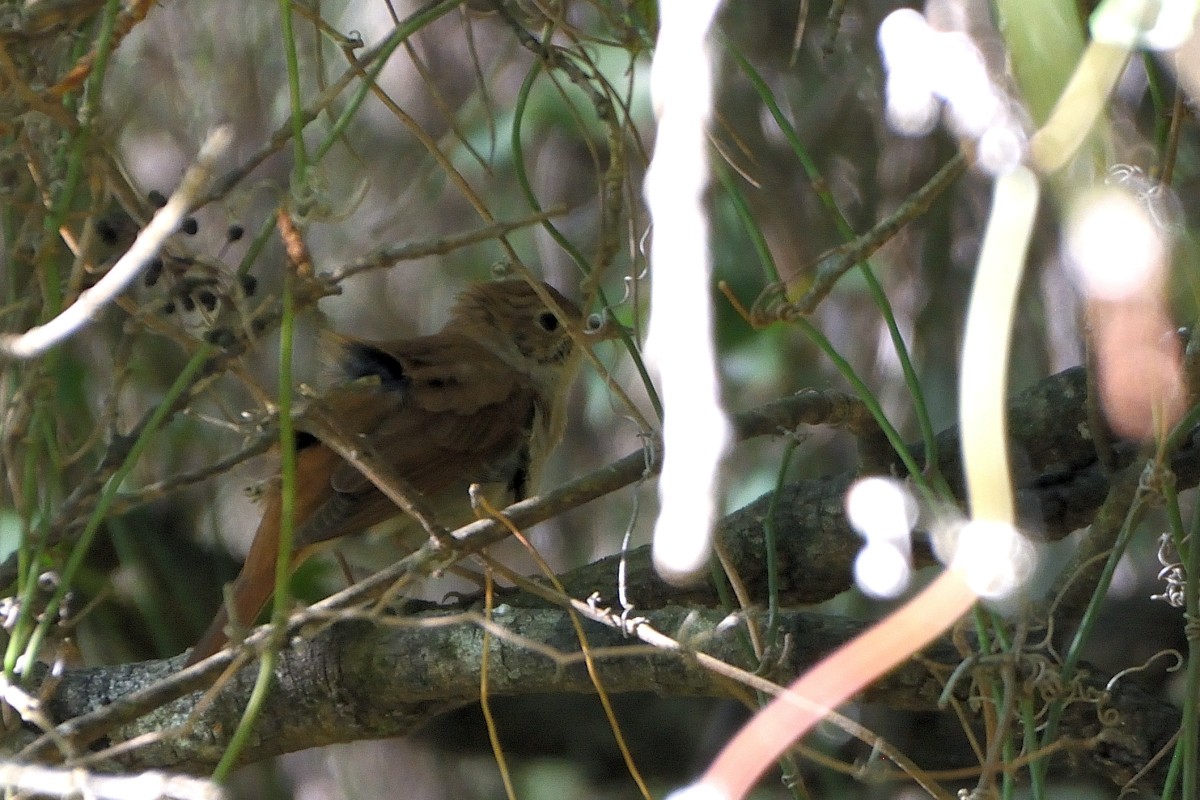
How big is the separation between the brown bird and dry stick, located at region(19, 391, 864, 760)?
Answer: 3.24 ft

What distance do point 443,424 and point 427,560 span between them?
1824 mm

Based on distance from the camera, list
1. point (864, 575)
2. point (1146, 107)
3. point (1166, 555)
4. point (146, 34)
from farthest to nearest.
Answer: point (146, 34) < point (1146, 107) < point (1166, 555) < point (864, 575)

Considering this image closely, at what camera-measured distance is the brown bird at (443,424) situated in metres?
3.12

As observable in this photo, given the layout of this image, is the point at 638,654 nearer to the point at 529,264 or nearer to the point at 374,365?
the point at 374,365

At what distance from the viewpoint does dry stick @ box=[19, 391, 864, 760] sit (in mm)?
1576

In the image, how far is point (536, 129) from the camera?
3.83 meters

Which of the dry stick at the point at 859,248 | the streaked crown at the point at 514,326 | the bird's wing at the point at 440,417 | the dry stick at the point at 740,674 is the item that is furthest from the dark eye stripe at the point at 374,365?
the dry stick at the point at 859,248

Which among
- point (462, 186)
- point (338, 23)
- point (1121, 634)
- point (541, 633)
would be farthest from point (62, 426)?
point (1121, 634)

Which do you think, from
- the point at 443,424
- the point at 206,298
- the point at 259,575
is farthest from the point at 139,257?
the point at 443,424

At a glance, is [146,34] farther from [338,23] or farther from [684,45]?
[684,45]

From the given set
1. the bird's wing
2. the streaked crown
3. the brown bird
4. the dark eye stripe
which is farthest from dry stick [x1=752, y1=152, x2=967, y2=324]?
the streaked crown

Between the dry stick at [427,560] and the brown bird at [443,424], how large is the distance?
988mm

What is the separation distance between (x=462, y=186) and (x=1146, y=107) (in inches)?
72.0

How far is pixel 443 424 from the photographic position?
3486 mm
